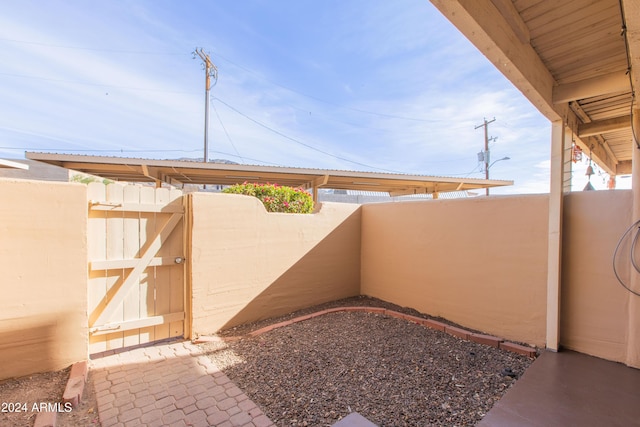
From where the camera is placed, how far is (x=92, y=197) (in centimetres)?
278

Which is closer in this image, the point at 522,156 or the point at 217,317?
the point at 217,317

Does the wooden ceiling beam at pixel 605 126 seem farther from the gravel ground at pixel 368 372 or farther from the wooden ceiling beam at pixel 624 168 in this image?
the wooden ceiling beam at pixel 624 168

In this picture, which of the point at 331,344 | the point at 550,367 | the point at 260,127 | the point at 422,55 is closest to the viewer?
the point at 550,367

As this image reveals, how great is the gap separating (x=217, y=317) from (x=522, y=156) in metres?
18.0

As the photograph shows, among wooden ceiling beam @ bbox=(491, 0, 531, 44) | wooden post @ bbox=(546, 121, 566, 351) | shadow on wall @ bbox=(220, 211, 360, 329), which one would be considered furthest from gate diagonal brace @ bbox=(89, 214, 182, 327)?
wooden post @ bbox=(546, 121, 566, 351)

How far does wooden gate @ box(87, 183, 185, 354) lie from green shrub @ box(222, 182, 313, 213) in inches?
49.6

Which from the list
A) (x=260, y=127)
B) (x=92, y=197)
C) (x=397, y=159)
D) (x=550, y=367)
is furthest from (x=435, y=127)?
(x=92, y=197)

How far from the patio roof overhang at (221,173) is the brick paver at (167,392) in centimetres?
594

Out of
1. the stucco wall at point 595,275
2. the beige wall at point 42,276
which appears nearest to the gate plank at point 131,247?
the beige wall at point 42,276

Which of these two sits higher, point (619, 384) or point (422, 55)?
point (422, 55)

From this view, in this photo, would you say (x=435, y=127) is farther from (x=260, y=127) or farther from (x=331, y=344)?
(x=331, y=344)

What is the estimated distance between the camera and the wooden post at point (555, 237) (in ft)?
9.78

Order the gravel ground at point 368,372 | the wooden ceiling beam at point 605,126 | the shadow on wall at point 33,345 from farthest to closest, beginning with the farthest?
the wooden ceiling beam at point 605,126, the shadow on wall at point 33,345, the gravel ground at point 368,372

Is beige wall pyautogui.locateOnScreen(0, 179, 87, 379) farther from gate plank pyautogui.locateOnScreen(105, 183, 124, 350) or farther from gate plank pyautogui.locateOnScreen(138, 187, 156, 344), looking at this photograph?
gate plank pyautogui.locateOnScreen(138, 187, 156, 344)
